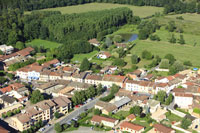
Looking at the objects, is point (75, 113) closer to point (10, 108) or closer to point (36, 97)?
point (36, 97)

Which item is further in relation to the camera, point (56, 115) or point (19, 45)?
point (19, 45)

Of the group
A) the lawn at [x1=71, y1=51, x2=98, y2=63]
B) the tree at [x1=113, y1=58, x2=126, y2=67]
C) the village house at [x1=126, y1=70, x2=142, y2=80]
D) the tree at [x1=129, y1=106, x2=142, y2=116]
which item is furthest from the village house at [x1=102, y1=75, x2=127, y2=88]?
the lawn at [x1=71, y1=51, x2=98, y2=63]

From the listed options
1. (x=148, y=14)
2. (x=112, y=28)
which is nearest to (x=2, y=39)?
(x=112, y=28)

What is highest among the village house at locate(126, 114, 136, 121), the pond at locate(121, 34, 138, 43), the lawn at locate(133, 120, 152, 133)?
the pond at locate(121, 34, 138, 43)

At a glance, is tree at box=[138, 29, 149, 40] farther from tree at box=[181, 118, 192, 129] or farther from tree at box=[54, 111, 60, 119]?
tree at box=[54, 111, 60, 119]

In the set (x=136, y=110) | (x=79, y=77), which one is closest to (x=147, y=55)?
(x=79, y=77)

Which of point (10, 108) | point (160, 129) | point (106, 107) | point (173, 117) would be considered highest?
point (106, 107)
